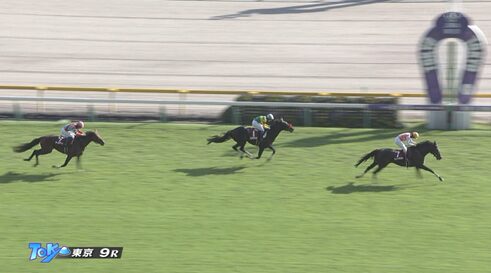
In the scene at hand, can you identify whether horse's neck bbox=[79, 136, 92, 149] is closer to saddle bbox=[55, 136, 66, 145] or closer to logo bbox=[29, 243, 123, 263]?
saddle bbox=[55, 136, 66, 145]

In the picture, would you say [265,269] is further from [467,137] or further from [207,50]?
[207,50]

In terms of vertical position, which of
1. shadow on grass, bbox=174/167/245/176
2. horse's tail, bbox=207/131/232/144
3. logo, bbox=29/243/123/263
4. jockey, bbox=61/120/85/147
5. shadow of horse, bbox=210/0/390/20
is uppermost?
shadow of horse, bbox=210/0/390/20

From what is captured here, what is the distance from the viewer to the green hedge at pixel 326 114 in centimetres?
2186

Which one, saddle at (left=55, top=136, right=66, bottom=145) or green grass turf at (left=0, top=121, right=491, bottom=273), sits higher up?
saddle at (left=55, top=136, right=66, bottom=145)

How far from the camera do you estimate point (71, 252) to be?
13984 millimetres

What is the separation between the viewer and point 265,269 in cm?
1334

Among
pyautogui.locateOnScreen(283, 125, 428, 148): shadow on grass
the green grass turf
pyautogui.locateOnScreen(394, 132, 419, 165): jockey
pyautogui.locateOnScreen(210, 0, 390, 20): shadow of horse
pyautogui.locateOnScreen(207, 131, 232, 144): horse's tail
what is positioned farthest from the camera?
pyautogui.locateOnScreen(210, 0, 390, 20): shadow of horse

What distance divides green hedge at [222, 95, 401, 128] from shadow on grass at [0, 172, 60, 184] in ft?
18.7

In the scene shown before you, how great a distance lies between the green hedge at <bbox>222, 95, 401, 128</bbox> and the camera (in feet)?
71.7

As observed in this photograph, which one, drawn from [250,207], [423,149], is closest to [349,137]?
[423,149]

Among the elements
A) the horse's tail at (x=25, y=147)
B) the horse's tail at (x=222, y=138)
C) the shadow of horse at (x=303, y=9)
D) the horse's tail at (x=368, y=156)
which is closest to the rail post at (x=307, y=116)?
the horse's tail at (x=222, y=138)

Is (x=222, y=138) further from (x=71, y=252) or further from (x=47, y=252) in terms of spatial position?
(x=47, y=252)

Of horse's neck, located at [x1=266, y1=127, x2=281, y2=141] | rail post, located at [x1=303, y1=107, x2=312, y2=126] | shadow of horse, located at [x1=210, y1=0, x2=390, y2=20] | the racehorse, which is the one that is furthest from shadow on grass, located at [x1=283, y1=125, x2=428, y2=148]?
shadow of horse, located at [x1=210, y1=0, x2=390, y2=20]

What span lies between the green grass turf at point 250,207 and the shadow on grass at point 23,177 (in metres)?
0.02
